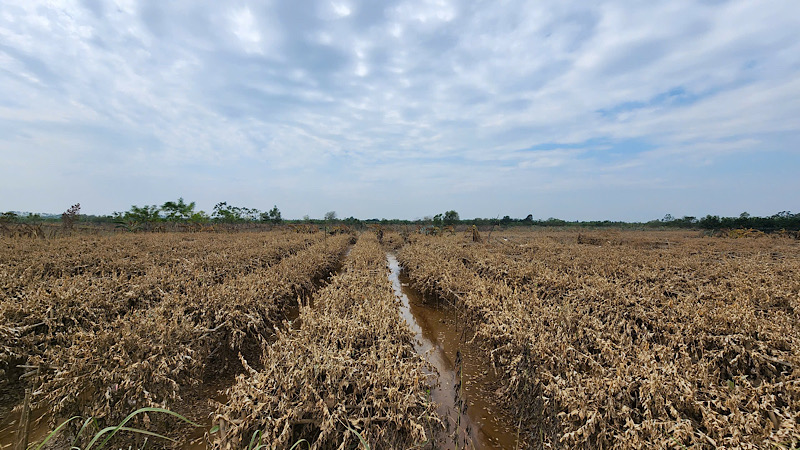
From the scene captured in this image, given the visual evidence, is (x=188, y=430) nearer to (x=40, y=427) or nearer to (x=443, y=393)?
(x=40, y=427)

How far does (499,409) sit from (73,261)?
10.9 meters

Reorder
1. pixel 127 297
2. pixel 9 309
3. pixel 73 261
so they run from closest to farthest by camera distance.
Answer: pixel 9 309
pixel 127 297
pixel 73 261

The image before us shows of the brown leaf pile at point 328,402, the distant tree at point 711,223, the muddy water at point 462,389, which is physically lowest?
the muddy water at point 462,389

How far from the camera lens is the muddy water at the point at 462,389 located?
3.65 m

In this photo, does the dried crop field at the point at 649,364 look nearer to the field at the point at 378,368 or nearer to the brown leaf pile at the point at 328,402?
the field at the point at 378,368

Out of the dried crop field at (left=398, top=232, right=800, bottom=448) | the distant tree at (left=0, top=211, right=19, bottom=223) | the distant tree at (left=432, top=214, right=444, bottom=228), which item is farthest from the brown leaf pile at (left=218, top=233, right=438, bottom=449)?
the distant tree at (left=432, top=214, right=444, bottom=228)

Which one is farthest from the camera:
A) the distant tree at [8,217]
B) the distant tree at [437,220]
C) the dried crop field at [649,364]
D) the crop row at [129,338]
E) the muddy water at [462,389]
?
the distant tree at [437,220]

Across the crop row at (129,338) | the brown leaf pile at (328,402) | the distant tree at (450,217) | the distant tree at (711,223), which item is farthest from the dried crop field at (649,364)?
the distant tree at (711,223)

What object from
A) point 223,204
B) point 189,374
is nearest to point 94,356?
point 189,374

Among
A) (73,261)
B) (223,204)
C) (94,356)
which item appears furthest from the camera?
(223,204)

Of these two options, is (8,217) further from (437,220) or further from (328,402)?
(437,220)

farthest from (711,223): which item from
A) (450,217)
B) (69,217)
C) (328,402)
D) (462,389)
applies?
(69,217)

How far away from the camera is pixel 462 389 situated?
15.4 ft

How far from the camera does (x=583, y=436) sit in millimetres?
2504
